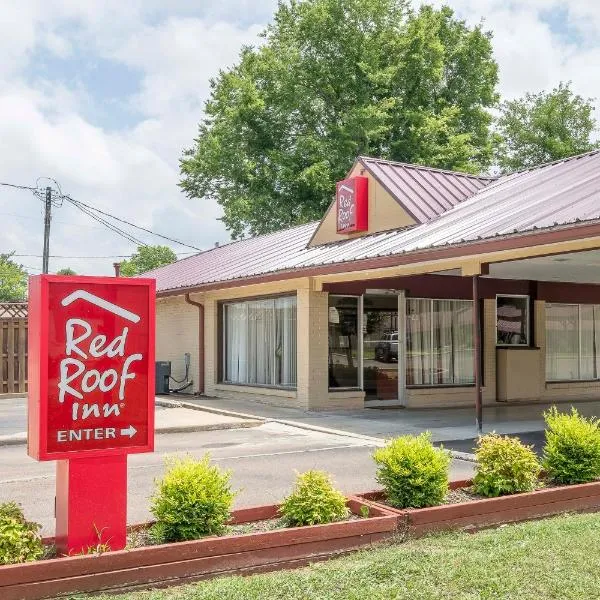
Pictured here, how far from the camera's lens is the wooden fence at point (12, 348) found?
19719mm

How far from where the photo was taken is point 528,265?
532 inches

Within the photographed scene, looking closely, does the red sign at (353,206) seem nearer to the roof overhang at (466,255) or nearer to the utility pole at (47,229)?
the roof overhang at (466,255)

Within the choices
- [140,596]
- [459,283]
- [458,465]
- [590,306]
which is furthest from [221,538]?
[590,306]

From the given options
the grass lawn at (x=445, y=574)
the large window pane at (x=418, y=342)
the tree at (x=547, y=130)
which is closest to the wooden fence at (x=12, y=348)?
the large window pane at (x=418, y=342)

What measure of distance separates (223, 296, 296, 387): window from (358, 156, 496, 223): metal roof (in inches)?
126

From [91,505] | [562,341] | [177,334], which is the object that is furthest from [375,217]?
[91,505]

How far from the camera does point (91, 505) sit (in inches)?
198

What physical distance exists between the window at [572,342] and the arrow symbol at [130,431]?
14.9 metres

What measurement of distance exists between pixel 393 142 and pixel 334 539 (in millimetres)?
32688

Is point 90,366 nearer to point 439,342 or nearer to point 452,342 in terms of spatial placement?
point 439,342

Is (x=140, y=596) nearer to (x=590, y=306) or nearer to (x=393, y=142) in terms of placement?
(x=590, y=306)

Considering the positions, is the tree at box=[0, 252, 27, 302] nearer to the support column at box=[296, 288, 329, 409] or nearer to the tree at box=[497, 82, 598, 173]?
the tree at box=[497, 82, 598, 173]

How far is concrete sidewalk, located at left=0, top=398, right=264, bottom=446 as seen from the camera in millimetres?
12489

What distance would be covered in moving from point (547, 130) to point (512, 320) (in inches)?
1161
